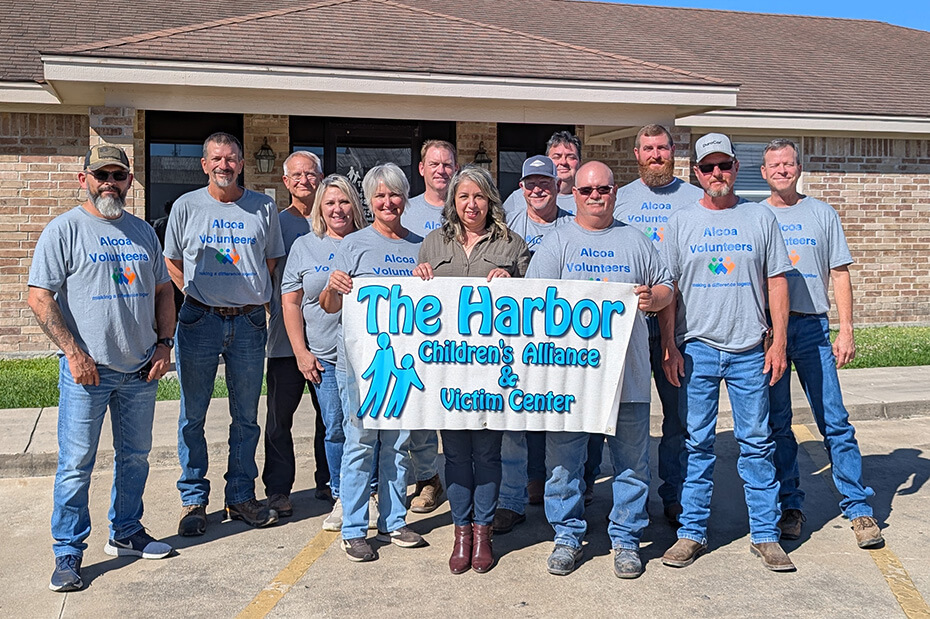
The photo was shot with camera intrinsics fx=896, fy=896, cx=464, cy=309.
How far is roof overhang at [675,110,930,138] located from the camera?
44.1ft

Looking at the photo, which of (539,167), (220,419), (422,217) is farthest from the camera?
(220,419)

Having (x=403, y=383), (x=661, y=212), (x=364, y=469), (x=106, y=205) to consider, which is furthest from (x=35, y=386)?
(x=661, y=212)

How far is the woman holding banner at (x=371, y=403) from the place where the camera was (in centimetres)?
480

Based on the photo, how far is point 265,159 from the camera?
12398 mm

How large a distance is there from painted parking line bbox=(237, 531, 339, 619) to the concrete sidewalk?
215cm

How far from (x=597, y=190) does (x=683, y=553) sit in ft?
6.38

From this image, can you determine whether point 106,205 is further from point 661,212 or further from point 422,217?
point 661,212

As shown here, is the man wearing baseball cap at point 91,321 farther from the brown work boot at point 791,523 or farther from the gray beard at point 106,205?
the brown work boot at point 791,523

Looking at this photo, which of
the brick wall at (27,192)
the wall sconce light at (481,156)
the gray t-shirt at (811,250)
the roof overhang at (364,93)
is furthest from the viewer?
the wall sconce light at (481,156)

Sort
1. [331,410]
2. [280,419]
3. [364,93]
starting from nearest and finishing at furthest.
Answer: [331,410] < [280,419] < [364,93]

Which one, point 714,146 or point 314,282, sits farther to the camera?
point 314,282

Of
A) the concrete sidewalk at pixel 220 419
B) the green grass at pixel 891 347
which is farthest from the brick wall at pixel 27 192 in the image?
the green grass at pixel 891 347

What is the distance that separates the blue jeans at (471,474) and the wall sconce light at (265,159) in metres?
8.57

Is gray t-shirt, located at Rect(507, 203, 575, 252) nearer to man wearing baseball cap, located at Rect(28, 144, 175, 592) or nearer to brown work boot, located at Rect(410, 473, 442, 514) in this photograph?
brown work boot, located at Rect(410, 473, 442, 514)
